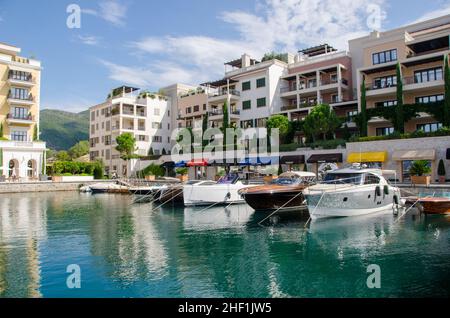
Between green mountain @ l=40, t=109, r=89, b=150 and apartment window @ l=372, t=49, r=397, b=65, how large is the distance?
5375 inches

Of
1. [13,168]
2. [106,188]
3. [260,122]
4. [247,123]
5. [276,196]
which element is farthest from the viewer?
[247,123]

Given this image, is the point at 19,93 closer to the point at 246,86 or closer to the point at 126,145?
the point at 126,145

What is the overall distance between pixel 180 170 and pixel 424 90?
1384 inches

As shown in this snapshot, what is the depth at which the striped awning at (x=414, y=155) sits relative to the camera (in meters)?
34.6

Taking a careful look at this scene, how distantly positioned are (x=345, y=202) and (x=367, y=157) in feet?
65.4

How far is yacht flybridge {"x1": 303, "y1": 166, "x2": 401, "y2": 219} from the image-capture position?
66.7 feet

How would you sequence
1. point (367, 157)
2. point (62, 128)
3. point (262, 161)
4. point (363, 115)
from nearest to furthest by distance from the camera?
point (367, 157) < point (363, 115) < point (262, 161) < point (62, 128)

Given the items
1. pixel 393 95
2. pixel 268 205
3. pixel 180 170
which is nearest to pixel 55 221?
pixel 268 205

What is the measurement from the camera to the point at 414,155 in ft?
116

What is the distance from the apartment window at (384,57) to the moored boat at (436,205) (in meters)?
29.2

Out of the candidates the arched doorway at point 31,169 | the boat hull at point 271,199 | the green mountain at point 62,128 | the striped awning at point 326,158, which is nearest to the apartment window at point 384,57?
the striped awning at point 326,158

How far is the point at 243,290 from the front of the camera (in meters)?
9.87

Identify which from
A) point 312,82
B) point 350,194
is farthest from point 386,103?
point 350,194

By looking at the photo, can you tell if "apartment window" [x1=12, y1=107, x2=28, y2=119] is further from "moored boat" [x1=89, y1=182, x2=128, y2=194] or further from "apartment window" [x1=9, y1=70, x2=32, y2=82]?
"moored boat" [x1=89, y1=182, x2=128, y2=194]
